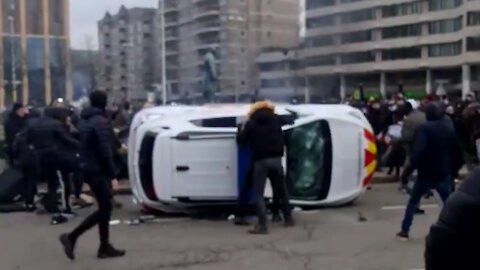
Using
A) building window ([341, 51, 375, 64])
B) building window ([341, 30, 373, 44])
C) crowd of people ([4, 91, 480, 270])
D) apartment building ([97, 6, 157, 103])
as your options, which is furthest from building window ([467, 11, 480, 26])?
crowd of people ([4, 91, 480, 270])

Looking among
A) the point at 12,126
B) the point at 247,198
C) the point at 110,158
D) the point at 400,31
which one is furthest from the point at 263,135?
the point at 400,31

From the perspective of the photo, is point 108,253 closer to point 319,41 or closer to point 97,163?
point 97,163

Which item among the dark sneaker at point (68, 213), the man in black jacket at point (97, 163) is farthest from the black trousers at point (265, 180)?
the dark sneaker at point (68, 213)

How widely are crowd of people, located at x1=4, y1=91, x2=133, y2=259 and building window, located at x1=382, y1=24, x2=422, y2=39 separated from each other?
45.0 ft

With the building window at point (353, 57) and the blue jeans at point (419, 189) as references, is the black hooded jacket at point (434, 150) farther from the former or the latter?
the building window at point (353, 57)

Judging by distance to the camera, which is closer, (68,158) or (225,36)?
(68,158)

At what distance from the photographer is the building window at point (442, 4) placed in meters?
34.3

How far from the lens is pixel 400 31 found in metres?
32.1

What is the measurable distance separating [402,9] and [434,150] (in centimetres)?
1911

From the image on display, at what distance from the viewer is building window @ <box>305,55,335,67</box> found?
17945mm

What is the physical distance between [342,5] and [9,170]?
8.74 meters

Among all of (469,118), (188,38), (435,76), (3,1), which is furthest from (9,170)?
(3,1)

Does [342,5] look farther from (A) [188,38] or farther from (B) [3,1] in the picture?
(B) [3,1]

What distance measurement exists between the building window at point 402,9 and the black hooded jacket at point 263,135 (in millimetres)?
13484
